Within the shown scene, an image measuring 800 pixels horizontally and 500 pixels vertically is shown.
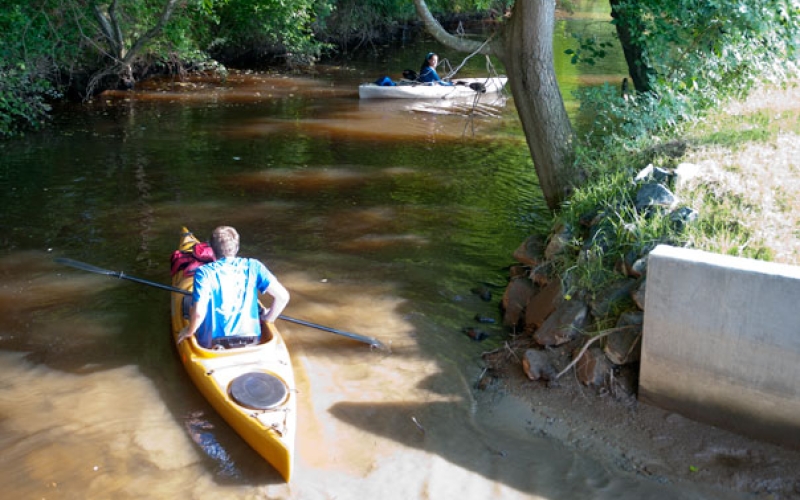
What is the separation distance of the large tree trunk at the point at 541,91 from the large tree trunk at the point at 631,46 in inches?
47.2

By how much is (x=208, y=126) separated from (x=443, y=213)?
646cm

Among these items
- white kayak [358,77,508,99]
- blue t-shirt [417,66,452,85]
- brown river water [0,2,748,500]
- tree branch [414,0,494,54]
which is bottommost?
brown river water [0,2,748,500]

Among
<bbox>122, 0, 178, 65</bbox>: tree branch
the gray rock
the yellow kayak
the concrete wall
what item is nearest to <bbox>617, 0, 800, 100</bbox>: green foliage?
the gray rock

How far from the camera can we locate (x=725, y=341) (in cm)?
498

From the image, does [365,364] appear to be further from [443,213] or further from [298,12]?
[298,12]

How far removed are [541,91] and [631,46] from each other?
2.80 metres

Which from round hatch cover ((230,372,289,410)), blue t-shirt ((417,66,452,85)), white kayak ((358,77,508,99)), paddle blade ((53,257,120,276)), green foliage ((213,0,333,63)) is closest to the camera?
round hatch cover ((230,372,289,410))

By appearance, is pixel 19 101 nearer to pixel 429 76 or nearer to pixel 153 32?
pixel 153 32

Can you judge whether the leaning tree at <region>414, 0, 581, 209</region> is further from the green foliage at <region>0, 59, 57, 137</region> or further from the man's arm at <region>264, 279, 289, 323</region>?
the green foliage at <region>0, 59, 57, 137</region>

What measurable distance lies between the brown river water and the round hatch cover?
29 cm

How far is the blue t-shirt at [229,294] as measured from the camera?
5.66 meters

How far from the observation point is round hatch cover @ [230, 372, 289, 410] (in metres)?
5.23

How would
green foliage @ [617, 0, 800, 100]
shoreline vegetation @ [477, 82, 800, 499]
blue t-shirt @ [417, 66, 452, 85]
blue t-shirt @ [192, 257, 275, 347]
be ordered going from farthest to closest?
blue t-shirt @ [417, 66, 452, 85] < green foliage @ [617, 0, 800, 100] < blue t-shirt @ [192, 257, 275, 347] < shoreline vegetation @ [477, 82, 800, 499]

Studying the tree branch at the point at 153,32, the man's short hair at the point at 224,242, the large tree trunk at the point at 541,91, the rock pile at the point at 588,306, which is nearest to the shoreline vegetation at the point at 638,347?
the rock pile at the point at 588,306
